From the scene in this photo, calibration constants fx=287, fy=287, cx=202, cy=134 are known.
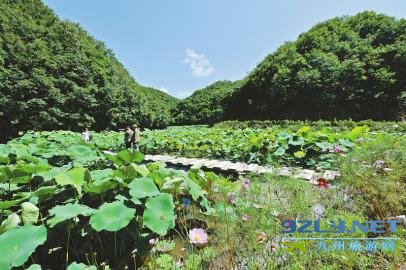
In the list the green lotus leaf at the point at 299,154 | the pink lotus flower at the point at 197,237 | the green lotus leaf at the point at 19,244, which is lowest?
the green lotus leaf at the point at 19,244

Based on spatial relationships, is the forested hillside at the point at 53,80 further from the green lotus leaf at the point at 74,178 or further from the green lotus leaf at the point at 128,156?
the green lotus leaf at the point at 74,178

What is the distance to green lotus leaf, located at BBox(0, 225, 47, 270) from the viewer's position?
1.50 meters

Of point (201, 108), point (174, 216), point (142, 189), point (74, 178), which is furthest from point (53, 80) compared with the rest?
point (174, 216)

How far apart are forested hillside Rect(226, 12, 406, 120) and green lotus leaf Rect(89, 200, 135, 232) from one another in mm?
22335

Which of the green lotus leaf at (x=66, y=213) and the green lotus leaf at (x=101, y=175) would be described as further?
the green lotus leaf at (x=101, y=175)

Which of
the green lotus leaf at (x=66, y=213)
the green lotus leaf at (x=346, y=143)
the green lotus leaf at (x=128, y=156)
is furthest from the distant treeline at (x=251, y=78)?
the green lotus leaf at (x=66, y=213)

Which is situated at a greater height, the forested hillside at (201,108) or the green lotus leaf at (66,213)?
the forested hillside at (201,108)

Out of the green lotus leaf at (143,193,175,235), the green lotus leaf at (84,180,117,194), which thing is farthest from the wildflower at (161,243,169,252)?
the green lotus leaf at (84,180,117,194)

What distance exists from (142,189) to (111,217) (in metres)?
0.31

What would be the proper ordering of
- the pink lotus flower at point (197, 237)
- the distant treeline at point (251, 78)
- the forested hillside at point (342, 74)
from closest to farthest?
the pink lotus flower at point (197, 237) → the distant treeline at point (251, 78) → the forested hillside at point (342, 74)

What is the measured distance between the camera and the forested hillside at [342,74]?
2119 centimetres

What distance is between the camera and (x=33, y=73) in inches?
795

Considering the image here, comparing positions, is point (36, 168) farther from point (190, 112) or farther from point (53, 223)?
point (190, 112)

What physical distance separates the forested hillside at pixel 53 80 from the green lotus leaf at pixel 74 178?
794 inches
